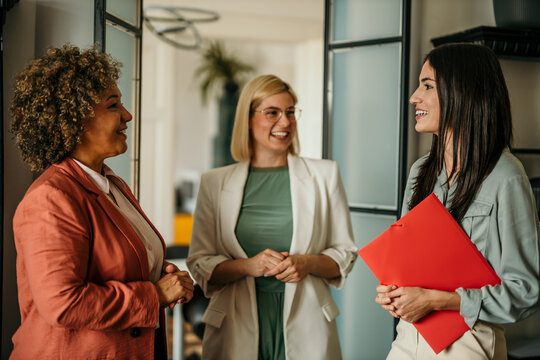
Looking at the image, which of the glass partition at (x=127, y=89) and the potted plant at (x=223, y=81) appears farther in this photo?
the potted plant at (x=223, y=81)

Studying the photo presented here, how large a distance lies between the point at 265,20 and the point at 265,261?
531 centimetres

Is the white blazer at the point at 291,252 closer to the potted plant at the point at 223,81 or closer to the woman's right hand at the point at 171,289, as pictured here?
the woman's right hand at the point at 171,289

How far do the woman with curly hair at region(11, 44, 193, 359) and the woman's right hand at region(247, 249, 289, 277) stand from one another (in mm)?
413

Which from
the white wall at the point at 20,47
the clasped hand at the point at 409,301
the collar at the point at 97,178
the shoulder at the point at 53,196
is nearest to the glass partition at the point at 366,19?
the white wall at the point at 20,47

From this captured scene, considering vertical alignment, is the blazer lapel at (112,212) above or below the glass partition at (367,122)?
below

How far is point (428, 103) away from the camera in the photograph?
5.23 feet

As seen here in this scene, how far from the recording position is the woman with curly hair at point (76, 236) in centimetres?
130

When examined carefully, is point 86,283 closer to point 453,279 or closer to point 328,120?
point 453,279

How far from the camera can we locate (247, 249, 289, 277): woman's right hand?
1911 millimetres

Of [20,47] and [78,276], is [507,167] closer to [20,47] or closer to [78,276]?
[78,276]

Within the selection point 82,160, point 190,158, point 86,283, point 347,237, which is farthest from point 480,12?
point 190,158

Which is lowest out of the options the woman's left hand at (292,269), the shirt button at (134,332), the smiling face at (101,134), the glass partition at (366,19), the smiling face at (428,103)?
the shirt button at (134,332)

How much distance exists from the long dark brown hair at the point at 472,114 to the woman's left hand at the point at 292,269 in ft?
2.14

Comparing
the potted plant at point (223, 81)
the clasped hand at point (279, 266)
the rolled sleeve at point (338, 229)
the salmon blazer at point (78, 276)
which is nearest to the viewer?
the salmon blazer at point (78, 276)
